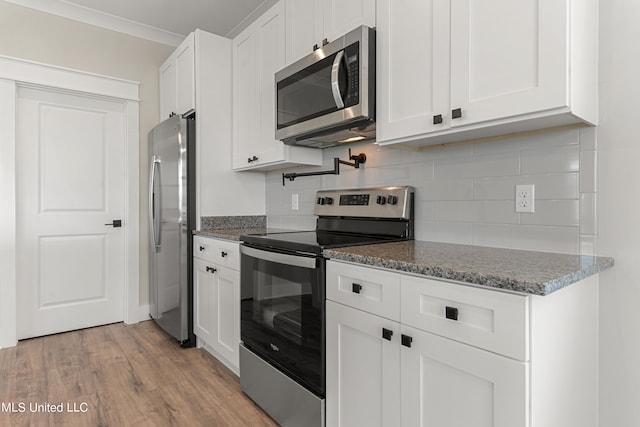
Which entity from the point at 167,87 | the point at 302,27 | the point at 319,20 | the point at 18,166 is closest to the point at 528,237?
the point at 319,20

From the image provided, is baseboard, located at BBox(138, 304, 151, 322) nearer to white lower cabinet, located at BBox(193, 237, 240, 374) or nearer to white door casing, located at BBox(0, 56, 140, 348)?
white door casing, located at BBox(0, 56, 140, 348)

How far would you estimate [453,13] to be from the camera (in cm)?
133

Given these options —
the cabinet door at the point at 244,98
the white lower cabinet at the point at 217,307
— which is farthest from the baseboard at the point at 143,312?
the cabinet door at the point at 244,98

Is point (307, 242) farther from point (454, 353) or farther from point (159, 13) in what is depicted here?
point (159, 13)

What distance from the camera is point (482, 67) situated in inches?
49.8

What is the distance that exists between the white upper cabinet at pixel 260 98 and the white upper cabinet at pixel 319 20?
0.11 metres

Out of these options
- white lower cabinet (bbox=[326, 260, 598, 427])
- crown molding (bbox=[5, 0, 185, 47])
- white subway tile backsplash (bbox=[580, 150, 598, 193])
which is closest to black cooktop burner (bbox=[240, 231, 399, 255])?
white lower cabinet (bbox=[326, 260, 598, 427])

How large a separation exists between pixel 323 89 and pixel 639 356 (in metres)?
1.66

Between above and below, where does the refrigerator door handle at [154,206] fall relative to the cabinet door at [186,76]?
below

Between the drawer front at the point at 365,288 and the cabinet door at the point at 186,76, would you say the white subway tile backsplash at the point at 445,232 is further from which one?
the cabinet door at the point at 186,76

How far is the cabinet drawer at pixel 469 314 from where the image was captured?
91 cm

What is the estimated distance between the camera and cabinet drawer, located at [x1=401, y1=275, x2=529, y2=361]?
2.99 feet

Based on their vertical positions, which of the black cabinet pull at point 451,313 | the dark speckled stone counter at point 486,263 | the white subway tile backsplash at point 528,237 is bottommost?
the black cabinet pull at point 451,313

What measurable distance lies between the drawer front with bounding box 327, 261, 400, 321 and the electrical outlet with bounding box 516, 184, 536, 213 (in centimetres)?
65
